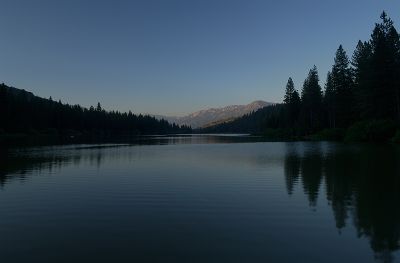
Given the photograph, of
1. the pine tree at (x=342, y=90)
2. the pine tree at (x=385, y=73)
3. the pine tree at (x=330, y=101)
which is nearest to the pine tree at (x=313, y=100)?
the pine tree at (x=330, y=101)

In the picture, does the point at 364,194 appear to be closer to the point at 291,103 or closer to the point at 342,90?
the point at 342,90

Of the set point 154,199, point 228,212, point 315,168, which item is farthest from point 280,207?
point 315,168

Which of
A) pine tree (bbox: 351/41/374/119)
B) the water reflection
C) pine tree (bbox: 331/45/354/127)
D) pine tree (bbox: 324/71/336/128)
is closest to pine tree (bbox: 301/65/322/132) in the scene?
pine tree (bbox: 324/71/336/128)

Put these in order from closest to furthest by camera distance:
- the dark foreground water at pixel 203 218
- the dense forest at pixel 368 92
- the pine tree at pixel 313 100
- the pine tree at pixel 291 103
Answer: the dark foreground water at pixel 203 218
the dense forest at pixel 368 92
the pine tree at pixel 313 100
the pine tree at pixel 291 103

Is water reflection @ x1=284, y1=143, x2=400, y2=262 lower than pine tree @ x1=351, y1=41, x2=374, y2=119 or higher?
lower

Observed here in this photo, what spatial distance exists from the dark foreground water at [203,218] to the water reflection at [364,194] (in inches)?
1.7

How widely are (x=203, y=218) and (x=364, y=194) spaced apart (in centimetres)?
829

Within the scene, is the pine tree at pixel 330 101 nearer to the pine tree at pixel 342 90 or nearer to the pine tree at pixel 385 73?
the pine tree at pixel 342 90

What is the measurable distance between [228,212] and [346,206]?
476 cm

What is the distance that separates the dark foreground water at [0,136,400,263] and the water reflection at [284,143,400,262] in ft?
0.14

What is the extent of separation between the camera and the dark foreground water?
9.36 m

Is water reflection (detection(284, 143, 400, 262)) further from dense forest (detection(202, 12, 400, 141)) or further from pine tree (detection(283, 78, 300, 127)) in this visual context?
pine tree (detection(283, 78, 300, 127))

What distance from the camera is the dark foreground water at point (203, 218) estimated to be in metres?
9.36

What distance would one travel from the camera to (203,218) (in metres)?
13.2
